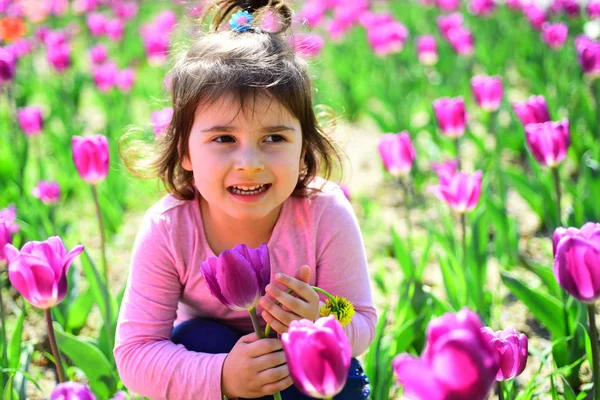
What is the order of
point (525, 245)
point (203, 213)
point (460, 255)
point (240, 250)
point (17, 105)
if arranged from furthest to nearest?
point (17, 105)
point (525, 245)
point (460, 255)
point (203, 213)
point (240, 250)

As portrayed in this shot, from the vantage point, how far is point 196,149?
1618 mm

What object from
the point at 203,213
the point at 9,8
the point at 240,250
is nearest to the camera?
the point at 240,250

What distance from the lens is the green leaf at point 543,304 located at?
196cm

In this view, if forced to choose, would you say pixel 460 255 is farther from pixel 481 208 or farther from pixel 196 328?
pixel 196 328

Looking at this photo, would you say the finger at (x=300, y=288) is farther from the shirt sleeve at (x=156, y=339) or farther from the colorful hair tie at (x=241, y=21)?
the colorful hair tie at (x=241, y=21)

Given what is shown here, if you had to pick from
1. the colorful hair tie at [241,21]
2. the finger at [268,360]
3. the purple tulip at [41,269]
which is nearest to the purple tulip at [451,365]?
the finger at [268,360]

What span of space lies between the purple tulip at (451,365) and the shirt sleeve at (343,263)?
30.7 inches

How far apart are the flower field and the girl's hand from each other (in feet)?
0.27

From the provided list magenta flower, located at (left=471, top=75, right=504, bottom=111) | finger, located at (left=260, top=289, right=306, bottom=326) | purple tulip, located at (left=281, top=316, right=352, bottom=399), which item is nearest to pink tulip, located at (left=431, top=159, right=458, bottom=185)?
magenta flower, located at (left=471, top=75, right=504, bottom=111)

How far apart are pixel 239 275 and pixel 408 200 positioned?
186 cm

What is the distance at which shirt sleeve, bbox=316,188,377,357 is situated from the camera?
5.57 ft

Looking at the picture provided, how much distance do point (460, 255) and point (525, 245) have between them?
702 mm

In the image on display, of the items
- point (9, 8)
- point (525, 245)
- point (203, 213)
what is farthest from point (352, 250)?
point (9, 8)

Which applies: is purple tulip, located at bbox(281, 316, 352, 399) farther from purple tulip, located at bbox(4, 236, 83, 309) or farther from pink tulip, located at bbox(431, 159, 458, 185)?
pink tulip, located at bbox(431, 159, 458, 185)
